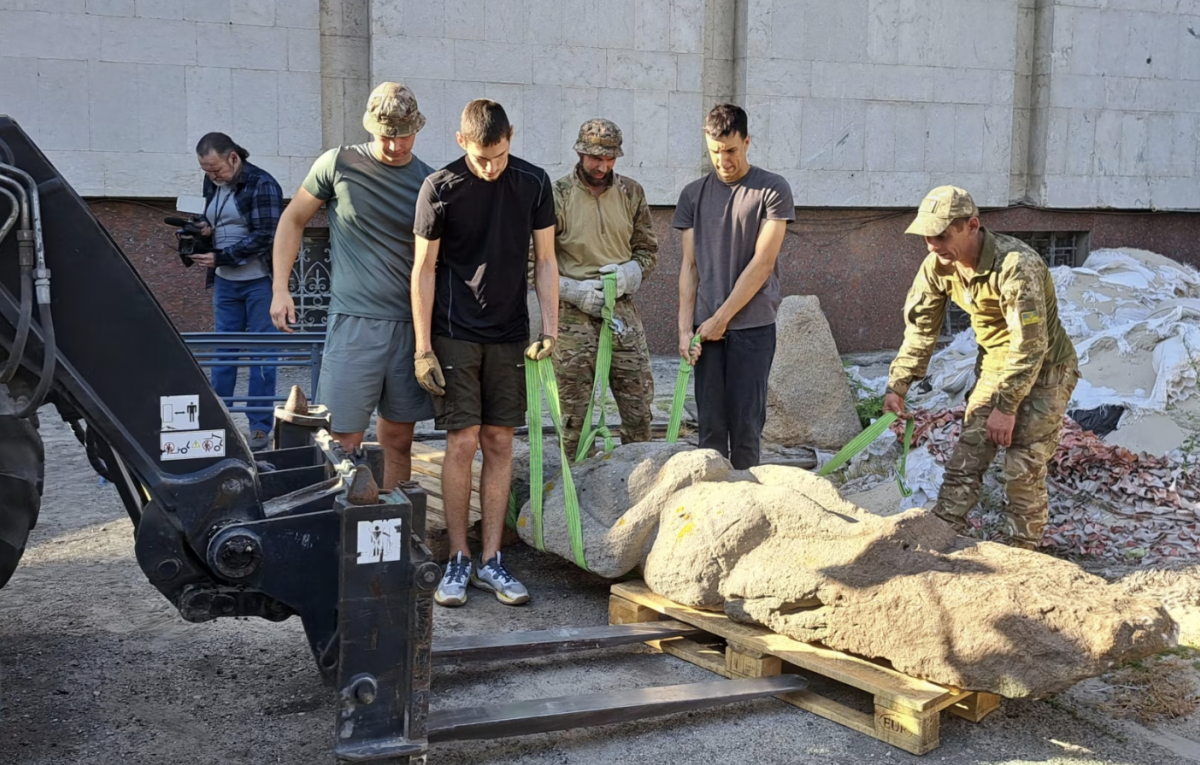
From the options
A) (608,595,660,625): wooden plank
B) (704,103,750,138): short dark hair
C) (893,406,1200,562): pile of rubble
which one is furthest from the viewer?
(893,406,1200,562): pile of rubble

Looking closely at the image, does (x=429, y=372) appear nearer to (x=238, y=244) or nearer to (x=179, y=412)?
(x=179, y=412)

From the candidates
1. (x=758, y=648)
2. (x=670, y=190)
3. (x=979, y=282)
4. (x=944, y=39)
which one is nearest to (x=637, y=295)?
(x=670, y=190)

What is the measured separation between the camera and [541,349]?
15.4ft

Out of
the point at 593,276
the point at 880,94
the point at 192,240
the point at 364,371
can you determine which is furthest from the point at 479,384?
the point at 880,94

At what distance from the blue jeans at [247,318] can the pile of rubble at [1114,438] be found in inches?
140

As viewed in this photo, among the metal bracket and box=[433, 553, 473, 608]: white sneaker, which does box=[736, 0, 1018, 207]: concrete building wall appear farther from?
the metal bracket

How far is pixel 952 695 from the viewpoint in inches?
137

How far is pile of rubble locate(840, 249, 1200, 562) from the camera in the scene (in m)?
5.88

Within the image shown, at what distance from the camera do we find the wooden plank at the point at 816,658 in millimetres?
3445

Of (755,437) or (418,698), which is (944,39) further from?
(418,698)

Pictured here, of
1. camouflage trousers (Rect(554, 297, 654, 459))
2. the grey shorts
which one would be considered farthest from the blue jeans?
camouflage trousers (Rect(554, 297, 654, 459))

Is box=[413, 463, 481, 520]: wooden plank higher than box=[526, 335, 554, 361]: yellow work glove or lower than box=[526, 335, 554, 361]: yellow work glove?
lower

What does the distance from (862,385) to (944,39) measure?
3.95 m

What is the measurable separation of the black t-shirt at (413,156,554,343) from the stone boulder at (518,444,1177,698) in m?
0.95
